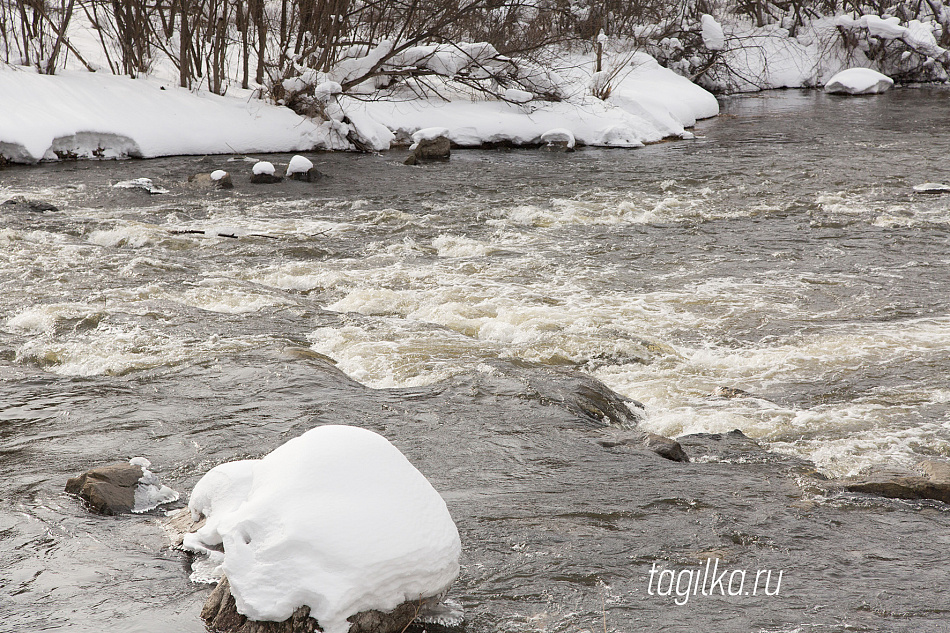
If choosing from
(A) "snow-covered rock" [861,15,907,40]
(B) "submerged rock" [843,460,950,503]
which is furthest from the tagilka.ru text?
(A) "snow-covered rock" [861,15,907,40]

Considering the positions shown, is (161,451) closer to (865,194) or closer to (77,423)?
(77,423)

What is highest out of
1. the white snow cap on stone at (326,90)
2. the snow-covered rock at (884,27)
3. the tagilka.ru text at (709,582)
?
the snow-covered rock at (884,27)

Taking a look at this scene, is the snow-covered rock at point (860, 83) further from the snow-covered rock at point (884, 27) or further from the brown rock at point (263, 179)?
the brown rock at point (263, 179)

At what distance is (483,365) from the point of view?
5.72 meters

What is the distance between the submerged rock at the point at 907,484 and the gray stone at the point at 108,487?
3420 millimetres

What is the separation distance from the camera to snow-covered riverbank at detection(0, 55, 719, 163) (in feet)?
48.0

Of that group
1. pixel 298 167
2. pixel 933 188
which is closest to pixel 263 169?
pixel 298 167

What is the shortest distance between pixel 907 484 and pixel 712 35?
22744 millimetres

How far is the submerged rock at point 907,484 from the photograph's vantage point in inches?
156

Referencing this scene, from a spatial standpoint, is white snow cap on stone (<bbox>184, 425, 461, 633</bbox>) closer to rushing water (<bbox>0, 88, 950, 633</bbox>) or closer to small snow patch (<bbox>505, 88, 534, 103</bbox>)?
rushing water (<bbox>0, 88, 950, 633</bbox>)

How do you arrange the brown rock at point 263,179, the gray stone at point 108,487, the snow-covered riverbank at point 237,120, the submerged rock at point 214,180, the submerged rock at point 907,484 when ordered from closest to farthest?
1. the gray stone at point 108,487
2. the submerged rock at point 907,484
3. the submerged rock at point 214,180
4. the brown rock at point 263,179
5. the snow-covered riverbank at point 237,120

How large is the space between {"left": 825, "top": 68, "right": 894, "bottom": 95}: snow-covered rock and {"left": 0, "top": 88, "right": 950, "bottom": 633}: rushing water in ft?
40.0

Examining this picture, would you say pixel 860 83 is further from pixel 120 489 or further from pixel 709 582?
pixel 120 489

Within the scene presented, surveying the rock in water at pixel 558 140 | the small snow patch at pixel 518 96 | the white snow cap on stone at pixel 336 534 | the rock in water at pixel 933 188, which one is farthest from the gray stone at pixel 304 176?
the white snow cap on stone at pixel 336 534
